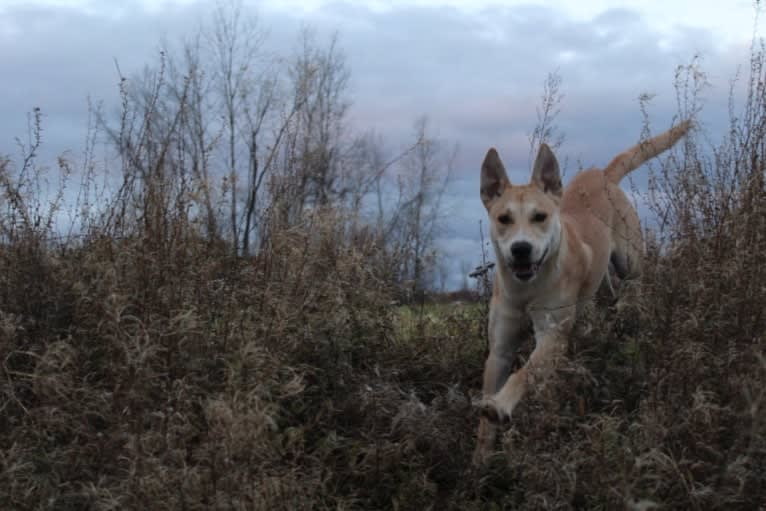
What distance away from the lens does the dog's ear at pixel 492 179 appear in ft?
18.7

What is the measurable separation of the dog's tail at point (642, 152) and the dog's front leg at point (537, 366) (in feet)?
5.14

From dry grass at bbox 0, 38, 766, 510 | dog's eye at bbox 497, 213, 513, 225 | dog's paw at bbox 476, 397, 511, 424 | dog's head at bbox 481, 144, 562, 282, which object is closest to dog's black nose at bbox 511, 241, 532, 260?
dog's head at bbox 481, 144, 562, 282

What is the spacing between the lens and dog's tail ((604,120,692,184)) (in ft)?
19.1

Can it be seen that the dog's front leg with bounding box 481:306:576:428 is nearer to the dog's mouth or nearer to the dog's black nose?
Result: the dog's mouth

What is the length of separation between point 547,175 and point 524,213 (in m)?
0.57

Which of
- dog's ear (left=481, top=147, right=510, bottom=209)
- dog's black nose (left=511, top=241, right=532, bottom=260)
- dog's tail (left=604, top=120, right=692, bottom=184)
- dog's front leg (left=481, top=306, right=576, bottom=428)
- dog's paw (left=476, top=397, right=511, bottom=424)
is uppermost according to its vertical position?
dog's tail (left=604, top=120, right=692, bottom=184)

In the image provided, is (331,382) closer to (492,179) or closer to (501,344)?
(501,344)

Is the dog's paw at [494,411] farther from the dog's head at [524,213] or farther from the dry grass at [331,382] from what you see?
the dog's head at [524,213]

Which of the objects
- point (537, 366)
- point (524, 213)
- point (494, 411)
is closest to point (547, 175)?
point (524, 213)

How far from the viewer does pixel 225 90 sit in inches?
1065

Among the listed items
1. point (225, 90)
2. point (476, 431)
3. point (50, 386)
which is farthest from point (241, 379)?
point (225, 90)

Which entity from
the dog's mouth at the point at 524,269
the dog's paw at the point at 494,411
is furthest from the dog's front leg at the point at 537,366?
the dog's mouth at the point at 524,269

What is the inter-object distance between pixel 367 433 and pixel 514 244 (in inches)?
55.5

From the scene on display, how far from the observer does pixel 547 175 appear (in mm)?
5719
